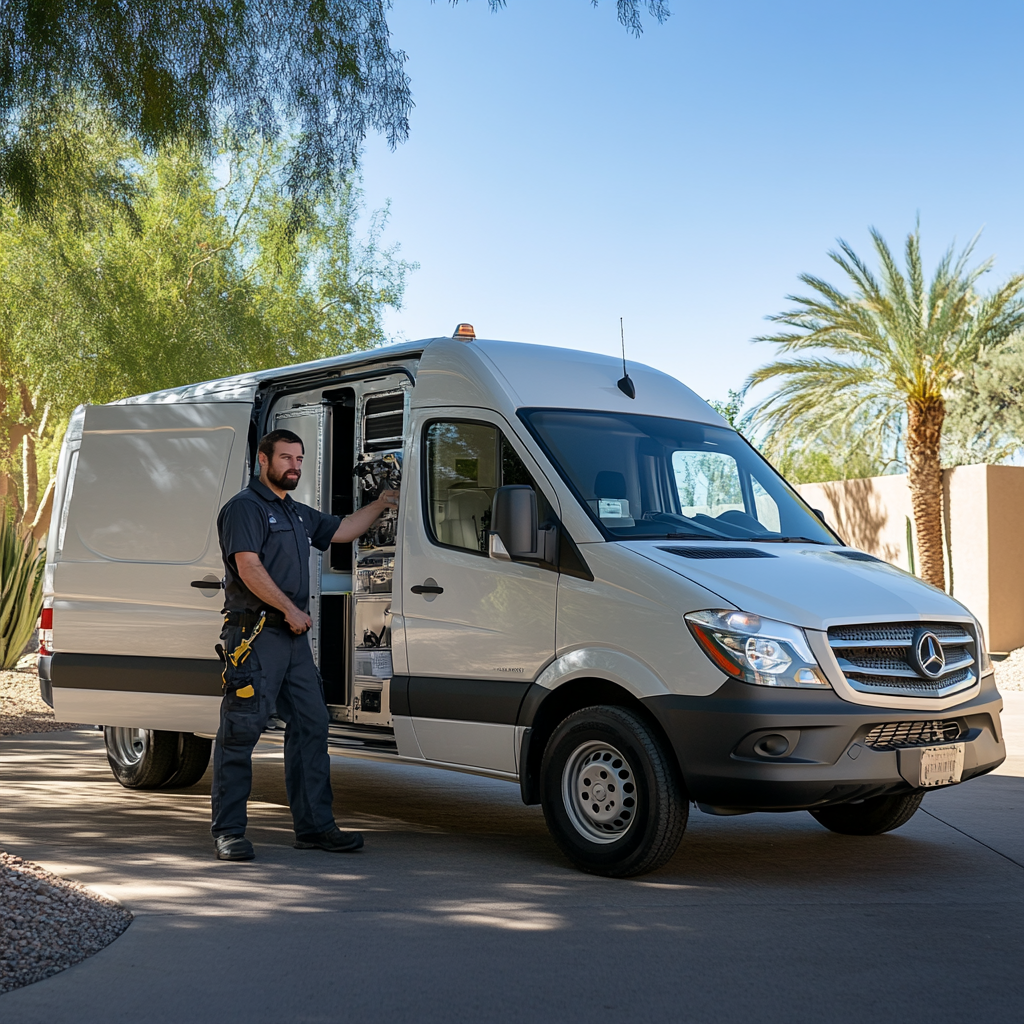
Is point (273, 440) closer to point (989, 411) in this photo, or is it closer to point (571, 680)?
point (571, 680)

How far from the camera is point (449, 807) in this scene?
28.6 ft

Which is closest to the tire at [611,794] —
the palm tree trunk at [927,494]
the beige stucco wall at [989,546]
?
the beige stucco wall at [989,546]

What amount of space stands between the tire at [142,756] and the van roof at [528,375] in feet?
9.02

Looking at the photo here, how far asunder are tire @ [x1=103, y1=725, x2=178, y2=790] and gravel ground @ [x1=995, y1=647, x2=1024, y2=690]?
1093cm

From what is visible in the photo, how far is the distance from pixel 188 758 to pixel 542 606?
356cm

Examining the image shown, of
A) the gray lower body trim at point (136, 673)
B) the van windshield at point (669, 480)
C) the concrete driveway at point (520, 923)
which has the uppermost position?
the van windshield at point (669, 480)

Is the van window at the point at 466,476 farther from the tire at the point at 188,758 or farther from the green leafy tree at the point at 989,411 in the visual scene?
the green leafy tree at the point at 989,411

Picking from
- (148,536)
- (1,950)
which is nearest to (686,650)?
(1,950)

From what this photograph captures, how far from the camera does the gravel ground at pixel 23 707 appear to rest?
12.9 metres

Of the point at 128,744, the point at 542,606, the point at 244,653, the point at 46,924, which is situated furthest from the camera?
the point at 128,744

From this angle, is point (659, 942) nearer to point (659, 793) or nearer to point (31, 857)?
point (659, 793)

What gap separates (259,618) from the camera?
6902mm

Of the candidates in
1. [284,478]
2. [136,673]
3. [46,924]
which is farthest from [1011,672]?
[46,924]

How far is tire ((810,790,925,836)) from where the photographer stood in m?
7.54
